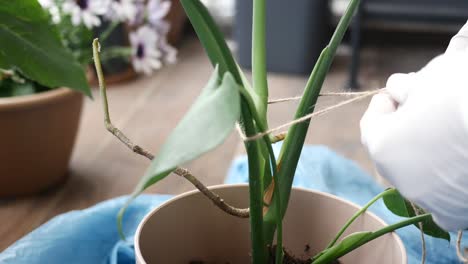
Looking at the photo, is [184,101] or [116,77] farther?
[116,77]

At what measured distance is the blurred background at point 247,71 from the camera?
1.05 metres

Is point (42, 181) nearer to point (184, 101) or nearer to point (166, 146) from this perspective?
point (184, 101)

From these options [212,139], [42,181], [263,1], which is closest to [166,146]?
[212,139]

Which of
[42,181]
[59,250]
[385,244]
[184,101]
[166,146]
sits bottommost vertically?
[184,101]

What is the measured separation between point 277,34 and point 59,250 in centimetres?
115

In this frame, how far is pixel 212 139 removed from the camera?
30 cm

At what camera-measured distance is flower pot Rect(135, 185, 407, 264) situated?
511mm

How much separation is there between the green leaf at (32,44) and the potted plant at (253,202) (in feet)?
0.11

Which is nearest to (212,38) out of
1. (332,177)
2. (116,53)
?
(332,177)

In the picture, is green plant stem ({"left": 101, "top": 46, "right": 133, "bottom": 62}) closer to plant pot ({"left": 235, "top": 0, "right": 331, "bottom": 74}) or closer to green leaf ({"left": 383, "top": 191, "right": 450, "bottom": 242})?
plant pot ({"left": 235, "top": 0, "right": 331, "bottom": 74})

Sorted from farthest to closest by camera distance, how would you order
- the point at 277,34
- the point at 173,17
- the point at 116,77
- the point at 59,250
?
1. the point at 173,17
2. the point at 277,34
3. the point at 116,77
4. the point at 59,250

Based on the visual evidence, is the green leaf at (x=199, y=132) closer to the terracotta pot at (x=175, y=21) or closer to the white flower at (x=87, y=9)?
the white flower at (x=87, y=9)

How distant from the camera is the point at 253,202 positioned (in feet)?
1.45

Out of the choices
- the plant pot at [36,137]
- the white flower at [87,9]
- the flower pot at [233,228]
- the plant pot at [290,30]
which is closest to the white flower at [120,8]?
the white flower at [87,9]
